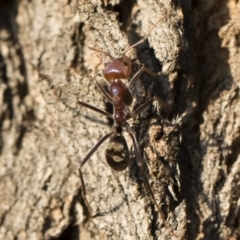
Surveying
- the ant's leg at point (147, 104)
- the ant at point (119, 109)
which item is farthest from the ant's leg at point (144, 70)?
the ant's leg at point (147, 104)

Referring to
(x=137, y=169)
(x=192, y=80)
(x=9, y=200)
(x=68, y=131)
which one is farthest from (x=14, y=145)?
(x=192, y=80)

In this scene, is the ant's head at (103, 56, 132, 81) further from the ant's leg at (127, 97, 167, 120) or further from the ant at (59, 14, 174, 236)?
the ant's leg at (127, 97, 167, 120)

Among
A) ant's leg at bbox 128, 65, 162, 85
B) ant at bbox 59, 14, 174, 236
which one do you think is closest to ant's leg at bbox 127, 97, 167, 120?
ant at bbox 59, 14, 174, 236

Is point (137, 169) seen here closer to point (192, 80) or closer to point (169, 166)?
point (169, 166)

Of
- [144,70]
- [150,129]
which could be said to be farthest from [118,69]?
[150,129]

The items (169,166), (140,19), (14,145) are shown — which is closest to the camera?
(169,166)

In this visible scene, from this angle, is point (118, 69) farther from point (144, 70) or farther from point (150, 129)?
point (150, 129)
